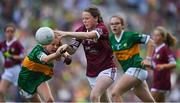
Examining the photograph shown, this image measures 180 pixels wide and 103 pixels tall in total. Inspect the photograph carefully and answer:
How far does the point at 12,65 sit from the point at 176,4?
1141cm

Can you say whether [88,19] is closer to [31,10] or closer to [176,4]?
[31,10]

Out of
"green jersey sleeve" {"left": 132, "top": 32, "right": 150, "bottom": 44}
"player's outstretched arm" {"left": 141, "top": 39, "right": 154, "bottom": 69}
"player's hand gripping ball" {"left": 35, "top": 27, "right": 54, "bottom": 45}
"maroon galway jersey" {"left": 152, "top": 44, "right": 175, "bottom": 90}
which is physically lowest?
"maroon galway jersey" {"left": 152, "top": 44, "right": 175, "bottom": 90}

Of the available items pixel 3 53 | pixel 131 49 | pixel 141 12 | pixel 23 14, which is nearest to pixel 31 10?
pixel 23 14

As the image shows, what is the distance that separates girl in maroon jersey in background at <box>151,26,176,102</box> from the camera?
1578 cm

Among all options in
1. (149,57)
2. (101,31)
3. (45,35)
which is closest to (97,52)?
(101,31)

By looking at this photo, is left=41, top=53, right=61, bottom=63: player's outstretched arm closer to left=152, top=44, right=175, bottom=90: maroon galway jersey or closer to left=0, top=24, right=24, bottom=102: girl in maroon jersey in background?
left=152, top=44, right=175, bottom=90: maroon galway jersey

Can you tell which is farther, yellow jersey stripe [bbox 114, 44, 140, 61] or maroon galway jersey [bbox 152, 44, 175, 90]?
maroon galway jersey [bbox 152, 44, 175, 90]

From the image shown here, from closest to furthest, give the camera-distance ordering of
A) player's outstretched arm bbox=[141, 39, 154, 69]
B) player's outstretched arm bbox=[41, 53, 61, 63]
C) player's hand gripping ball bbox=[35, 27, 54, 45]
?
1. player's hand gripping ball bbox=[35, 27, 54, 45]
2. player's outstretched arm bbox=[41, 53, 61, 63]
3. player's outstretched arm bbox=[141, 39, 154, 69]

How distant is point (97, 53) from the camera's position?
13633 millimetres

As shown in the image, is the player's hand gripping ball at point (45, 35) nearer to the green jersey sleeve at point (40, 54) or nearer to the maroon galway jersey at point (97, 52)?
the green jersey sleeve at point (40, 54)

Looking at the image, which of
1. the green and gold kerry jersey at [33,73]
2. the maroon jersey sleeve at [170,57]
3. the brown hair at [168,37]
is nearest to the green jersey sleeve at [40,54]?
the green and gold kerry jersey at [33,73]

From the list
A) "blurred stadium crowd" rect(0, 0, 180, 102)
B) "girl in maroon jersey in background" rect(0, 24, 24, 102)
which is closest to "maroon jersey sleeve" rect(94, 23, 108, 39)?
"girl in maroon jersey in background" rect(0, 24, 24, 102)

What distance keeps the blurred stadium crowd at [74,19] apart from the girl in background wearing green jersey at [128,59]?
672 cm

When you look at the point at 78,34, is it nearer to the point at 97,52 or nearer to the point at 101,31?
the point at 101,31
